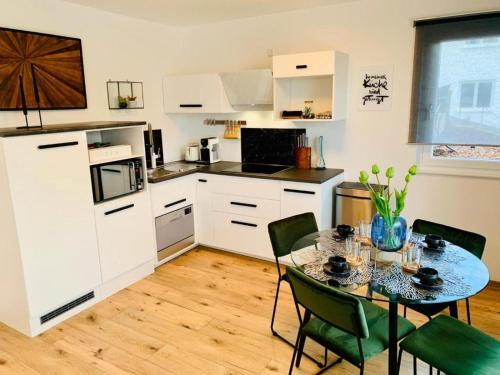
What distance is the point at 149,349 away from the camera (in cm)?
262

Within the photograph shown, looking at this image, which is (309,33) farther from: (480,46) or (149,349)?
(149,349)

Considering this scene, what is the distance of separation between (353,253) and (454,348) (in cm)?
65

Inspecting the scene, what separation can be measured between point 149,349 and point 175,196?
1660mm

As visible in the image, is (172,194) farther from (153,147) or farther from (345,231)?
(345,231)

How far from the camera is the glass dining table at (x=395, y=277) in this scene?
176cm

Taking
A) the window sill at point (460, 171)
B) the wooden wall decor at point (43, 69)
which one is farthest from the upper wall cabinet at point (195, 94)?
the window sill at point (460, 171)

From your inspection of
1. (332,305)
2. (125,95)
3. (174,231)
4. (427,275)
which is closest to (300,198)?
(174,231)

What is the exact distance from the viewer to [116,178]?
328 cm

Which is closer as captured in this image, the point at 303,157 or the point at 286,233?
A: the point at 286,233

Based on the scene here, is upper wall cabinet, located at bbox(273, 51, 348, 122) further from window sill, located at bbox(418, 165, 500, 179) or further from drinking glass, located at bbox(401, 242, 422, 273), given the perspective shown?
drinking glass, located at bbox(401, 242, 422, 273)

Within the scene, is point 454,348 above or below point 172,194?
below

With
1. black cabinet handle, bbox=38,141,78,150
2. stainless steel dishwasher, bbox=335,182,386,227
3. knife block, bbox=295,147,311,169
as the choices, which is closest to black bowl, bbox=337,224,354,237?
stainless steel dishwasher, bbox=335,182,386,227

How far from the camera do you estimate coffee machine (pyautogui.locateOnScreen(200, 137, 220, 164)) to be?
4465mm

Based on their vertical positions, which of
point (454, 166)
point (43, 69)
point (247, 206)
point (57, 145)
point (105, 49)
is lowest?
point (247, 206)
